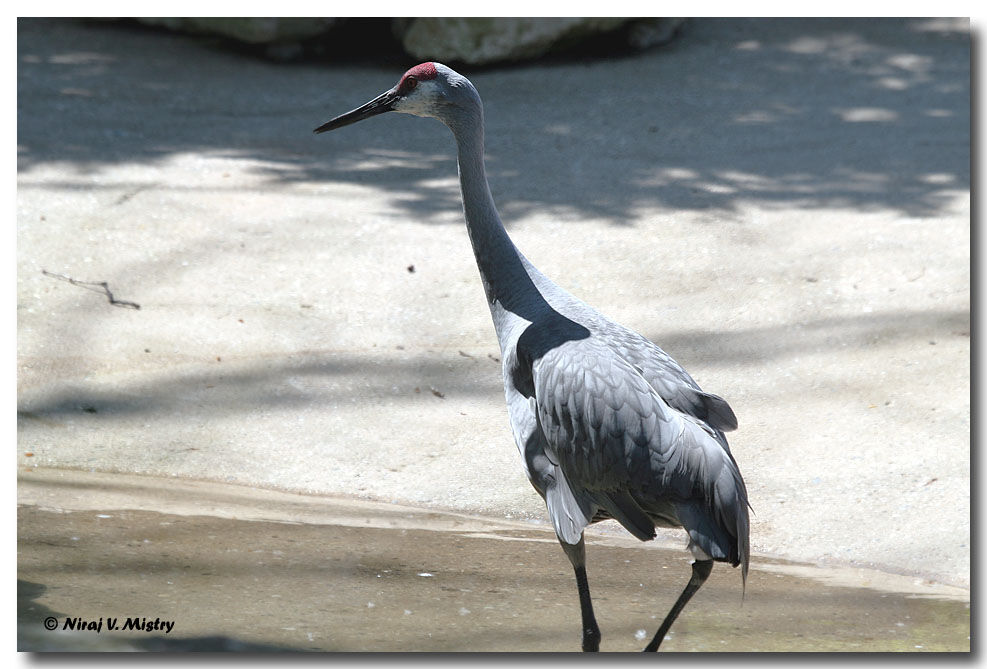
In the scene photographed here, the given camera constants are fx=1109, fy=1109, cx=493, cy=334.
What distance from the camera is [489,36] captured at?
8500 millimetres

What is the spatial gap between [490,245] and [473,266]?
230 cm

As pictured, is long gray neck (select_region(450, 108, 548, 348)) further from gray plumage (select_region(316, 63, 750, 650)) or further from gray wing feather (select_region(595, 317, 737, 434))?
gray wing feather (select_region(595, 317, 737, 434))

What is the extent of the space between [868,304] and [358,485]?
2667 mm

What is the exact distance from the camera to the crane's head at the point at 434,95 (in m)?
3.35

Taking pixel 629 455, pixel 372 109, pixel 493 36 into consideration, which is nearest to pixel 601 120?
pixel 493 36

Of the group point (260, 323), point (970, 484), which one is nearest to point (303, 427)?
point (260, 323)

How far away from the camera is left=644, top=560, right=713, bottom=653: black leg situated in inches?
119

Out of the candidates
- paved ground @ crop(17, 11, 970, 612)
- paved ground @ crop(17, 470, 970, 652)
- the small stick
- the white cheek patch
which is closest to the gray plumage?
the white cheek patch

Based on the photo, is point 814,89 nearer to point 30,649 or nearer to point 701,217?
point 701,217

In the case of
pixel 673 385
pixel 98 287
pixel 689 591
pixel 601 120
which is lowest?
pixel 98 287

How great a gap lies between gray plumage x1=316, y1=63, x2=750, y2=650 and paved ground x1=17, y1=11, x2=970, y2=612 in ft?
2.70

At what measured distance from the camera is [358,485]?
4125mm

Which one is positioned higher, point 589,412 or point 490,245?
point 490,245

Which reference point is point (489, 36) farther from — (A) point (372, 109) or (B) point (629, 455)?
(B) point (629, 455)
